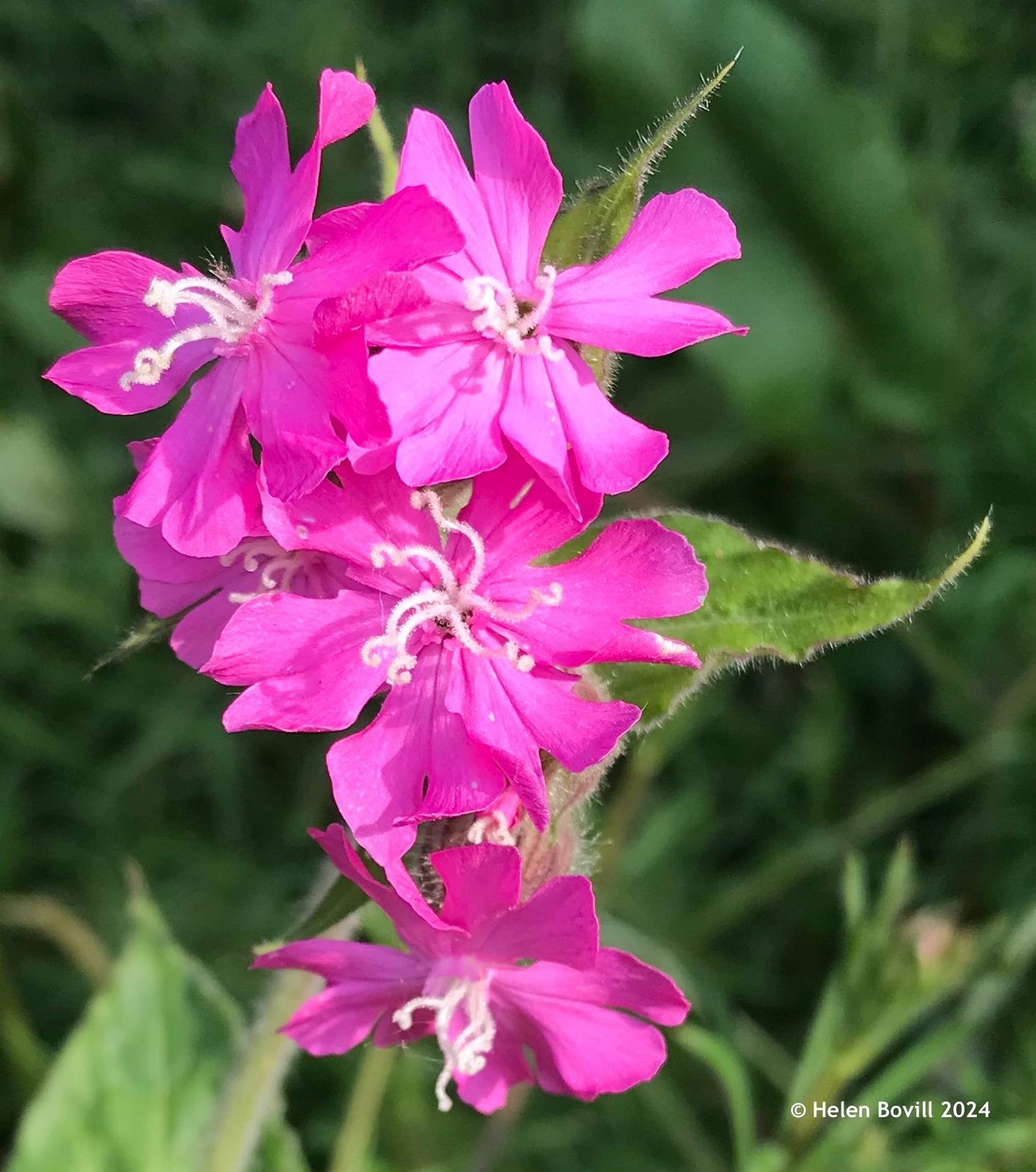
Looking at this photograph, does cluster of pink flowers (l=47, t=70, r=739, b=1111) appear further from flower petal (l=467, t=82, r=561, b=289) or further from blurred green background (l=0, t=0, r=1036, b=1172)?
blurred green background (l=0, t=0, r=1036, b=1172)

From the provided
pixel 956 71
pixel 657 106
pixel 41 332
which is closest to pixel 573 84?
pixel 657 106

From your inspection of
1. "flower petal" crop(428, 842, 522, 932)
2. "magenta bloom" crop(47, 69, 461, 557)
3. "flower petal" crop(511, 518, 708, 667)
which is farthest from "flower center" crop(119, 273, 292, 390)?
"flower petal" crop(428, 842, 522, 932)

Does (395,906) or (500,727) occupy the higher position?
(500,727)

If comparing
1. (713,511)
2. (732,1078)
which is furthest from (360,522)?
(713,511)

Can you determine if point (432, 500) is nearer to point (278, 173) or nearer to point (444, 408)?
point (444, 408)

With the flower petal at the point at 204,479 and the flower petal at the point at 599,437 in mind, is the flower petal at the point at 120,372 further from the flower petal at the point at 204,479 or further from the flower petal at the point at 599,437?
the flower petal at the point at 599,437

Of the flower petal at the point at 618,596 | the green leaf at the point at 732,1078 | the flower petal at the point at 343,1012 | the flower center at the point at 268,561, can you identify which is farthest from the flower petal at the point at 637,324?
the green leaf at the point at 732,1078

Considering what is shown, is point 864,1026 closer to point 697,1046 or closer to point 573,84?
point 697,1046
